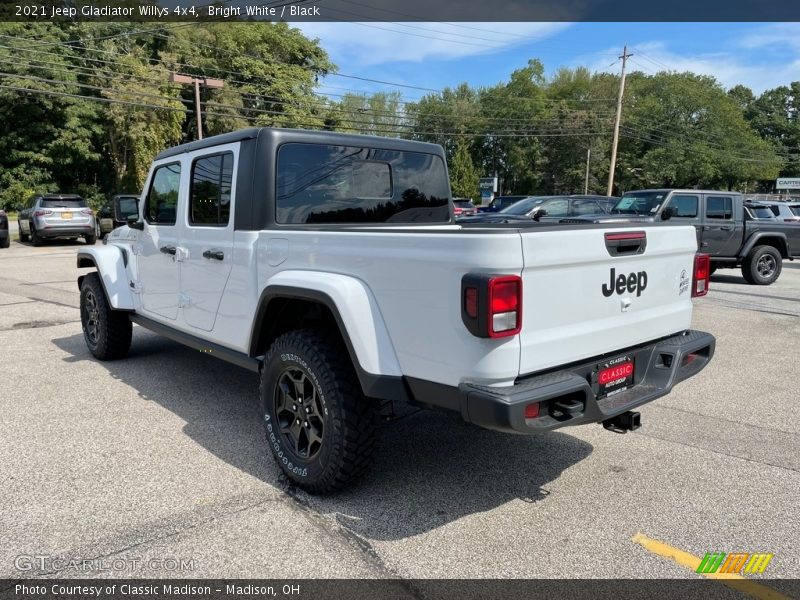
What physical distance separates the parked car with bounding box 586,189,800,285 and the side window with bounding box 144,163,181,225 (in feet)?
32.2

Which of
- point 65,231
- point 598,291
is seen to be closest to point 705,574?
point 598,291

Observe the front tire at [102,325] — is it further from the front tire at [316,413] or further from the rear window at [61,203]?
the rear window at [61,203]

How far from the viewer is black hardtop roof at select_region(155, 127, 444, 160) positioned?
371 centimetres

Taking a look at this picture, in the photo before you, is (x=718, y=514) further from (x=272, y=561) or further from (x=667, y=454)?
(x=272, y=561)

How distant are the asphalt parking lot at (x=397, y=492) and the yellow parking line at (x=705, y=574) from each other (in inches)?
1.9

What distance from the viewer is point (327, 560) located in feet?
8.76

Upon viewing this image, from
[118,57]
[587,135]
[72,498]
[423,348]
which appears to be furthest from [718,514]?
[587,135]

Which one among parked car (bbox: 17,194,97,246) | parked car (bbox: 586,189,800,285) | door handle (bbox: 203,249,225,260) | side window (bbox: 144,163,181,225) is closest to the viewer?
door handle (bbox: 203,249,225,260)

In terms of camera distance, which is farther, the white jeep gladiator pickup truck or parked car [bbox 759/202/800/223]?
parked car [bbox 759/202/800/223]

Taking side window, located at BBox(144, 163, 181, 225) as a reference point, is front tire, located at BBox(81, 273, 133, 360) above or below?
below

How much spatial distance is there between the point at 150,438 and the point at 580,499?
110 inches

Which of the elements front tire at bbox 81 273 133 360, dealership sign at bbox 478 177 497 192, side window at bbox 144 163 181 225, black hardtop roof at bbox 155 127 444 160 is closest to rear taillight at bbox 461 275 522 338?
black hardtop roof at bbox 155 127 444 160

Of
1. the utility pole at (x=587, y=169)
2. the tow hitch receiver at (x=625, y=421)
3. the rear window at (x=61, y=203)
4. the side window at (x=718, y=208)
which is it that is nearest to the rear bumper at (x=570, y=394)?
the tow hitch receiver at (x=625, y=421)

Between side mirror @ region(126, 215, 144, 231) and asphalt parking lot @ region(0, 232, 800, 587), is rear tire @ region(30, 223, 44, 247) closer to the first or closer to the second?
asphalt parking lot @ region(0, 232, 800, 587)
